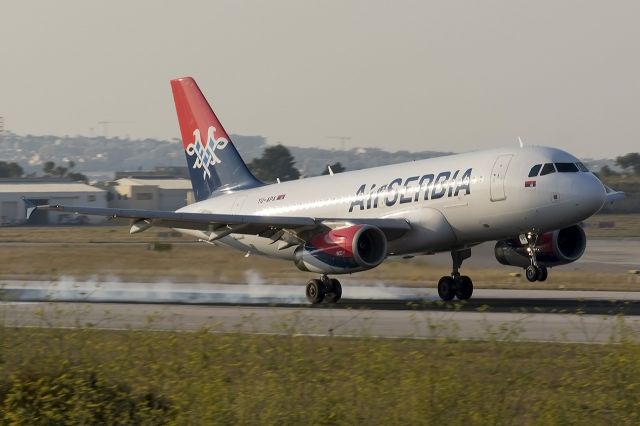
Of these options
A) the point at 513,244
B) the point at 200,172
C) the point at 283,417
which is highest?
the point at 200,172

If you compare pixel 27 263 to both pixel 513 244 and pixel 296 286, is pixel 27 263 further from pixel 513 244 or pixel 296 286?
pixel 513 244

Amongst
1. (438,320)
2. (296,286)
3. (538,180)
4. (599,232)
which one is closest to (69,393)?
(438,320)

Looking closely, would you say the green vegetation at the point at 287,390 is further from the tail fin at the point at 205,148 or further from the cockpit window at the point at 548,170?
the tail fin at the point at 205,148

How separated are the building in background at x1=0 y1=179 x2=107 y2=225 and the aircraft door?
308ft

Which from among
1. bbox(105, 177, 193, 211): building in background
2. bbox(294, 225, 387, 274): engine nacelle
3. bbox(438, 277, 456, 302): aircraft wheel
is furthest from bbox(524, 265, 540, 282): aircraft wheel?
bbox(105, 177, 193, 211): building in background

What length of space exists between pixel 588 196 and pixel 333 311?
757cm

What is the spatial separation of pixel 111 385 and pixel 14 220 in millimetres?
120396

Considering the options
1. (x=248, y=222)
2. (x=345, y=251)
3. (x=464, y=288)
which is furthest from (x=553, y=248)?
(x=248, y=222)

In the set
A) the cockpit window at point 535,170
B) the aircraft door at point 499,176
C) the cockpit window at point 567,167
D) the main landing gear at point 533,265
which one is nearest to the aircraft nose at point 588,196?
the cockpit window at point 567,167

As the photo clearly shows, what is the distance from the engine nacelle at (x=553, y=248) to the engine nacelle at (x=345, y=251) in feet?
13.9

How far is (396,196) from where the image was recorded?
3334 centimetres

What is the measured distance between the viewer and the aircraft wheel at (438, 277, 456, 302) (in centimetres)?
3391

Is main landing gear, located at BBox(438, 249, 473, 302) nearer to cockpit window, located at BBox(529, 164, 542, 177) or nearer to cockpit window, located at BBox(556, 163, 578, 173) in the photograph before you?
cockpit window, located at BBox(529, 164, 542, 177)

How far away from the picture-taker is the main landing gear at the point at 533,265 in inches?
1188
